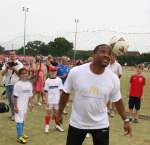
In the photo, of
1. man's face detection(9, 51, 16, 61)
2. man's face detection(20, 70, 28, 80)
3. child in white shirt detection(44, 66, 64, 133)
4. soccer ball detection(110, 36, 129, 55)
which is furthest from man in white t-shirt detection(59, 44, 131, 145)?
soccer ball detection(110, 36, 129, 55)

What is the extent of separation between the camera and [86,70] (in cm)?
547

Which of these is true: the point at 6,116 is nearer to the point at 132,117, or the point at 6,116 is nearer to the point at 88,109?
the point at 132,117

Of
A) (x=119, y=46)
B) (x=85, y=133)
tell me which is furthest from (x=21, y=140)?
(x=119, y=46)

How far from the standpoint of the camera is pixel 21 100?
9.02 m

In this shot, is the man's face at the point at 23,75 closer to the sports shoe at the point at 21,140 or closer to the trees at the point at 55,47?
the sports shoe at the point at 21,140

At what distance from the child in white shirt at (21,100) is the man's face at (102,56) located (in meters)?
3.84

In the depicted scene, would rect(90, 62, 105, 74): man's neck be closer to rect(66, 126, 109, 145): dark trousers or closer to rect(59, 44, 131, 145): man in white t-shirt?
rect(59, 44, 131, 145): man in white t-shirt

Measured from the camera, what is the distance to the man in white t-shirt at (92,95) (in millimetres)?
5434

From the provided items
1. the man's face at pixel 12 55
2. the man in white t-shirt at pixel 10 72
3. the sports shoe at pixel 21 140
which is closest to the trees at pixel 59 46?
the man in white t-shirt at pixel 10 72

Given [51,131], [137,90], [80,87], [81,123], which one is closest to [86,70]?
[80,87]

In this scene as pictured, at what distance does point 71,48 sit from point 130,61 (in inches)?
934

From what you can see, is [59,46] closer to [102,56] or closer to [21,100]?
[21,100]

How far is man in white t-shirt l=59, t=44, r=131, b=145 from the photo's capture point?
5.43 metres

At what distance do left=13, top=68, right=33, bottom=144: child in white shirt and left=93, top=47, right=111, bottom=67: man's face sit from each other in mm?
3845
